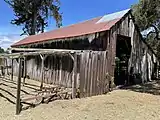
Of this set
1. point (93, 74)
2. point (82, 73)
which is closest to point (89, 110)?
point (82, 73)

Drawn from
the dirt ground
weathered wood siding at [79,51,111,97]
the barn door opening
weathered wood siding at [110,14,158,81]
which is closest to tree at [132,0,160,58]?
weathered wood siding at [110,14,158,81]

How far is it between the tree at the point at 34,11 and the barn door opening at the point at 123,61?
20.6m

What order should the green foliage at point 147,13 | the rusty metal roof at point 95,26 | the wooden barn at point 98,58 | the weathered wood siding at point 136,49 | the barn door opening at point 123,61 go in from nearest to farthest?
1. the wooden barn at point 98,58
2. the rusty metal roof at point 95,26
3. the weathered wood siding at point 136,49
4. the barn door opening at point 123,61
5. the green foliage at point 147,13

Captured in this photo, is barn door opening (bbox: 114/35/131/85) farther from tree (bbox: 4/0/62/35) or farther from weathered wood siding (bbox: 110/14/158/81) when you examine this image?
tree (bbox: 4/0/62/35)

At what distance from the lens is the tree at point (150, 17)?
18.7 m

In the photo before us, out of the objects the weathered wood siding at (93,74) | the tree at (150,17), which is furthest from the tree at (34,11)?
the weathered wood siding at (93,74)

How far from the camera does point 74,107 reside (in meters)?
9.12

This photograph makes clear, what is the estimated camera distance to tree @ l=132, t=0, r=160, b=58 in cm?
1865

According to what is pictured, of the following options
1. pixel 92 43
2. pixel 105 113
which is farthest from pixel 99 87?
pixel 105 113

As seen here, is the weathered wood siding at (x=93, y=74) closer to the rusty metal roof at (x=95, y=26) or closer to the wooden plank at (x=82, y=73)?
the wooden plank at (x=82, y=73)

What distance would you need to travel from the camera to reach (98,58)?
1220 centimetres

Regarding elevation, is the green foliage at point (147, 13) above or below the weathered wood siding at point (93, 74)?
above

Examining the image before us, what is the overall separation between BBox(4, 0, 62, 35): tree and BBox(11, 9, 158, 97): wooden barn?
17.7 m

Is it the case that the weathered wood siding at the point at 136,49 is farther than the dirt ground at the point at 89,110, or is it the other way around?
the weathered wood siding at the point at 136,49
